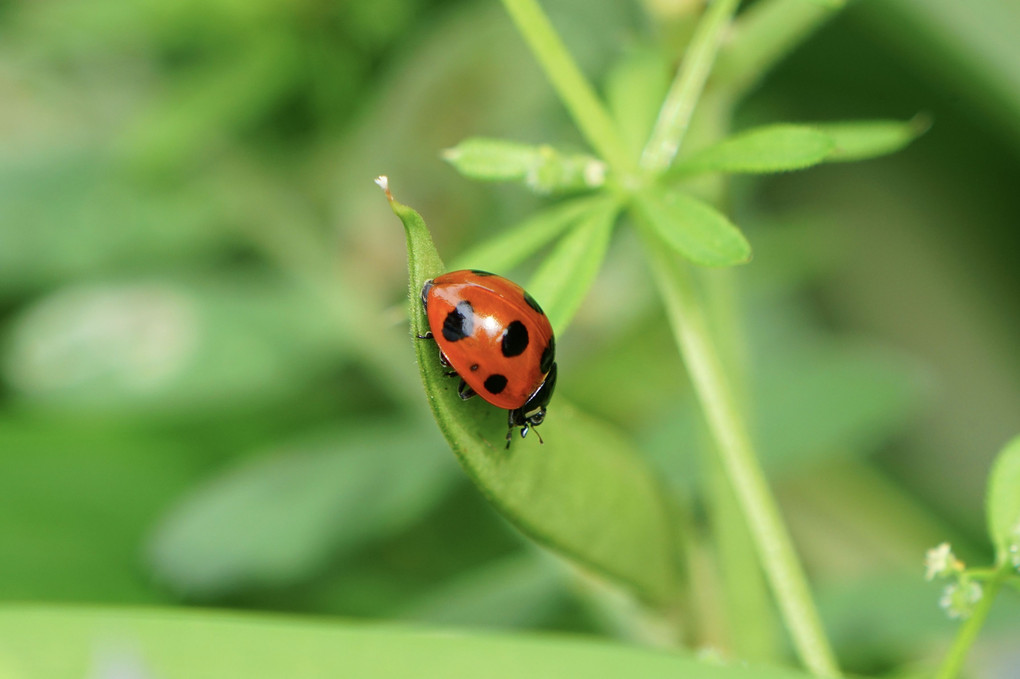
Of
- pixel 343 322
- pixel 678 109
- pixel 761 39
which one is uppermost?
pixel 343 322

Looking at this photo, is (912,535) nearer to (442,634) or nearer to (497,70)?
(497,70)

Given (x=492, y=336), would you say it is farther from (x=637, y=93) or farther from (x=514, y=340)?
(x=637, y=93)

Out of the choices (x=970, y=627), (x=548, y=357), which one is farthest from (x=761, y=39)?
(x=970, y=627)

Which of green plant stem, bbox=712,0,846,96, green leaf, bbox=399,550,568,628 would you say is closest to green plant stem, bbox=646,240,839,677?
green plant stem, bbox=712,0,846,96

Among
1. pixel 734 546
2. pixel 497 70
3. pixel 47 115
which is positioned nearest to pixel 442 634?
pixel 734 546

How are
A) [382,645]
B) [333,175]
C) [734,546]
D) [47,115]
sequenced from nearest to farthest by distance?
[382,645]
[734,546]
[333,175]
[47,115]

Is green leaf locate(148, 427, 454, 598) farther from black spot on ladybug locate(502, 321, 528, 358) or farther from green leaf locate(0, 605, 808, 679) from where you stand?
green leaf locate(0, 605, 808, 679)

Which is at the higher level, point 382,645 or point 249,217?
point 249,217
